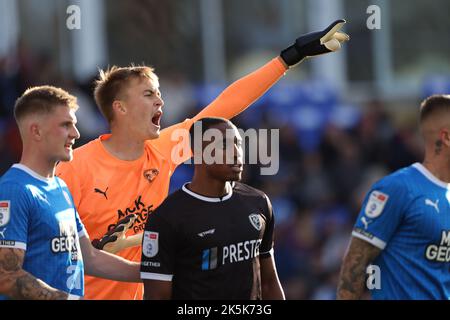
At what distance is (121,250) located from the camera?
721 cm

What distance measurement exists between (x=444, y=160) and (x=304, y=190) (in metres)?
6.53

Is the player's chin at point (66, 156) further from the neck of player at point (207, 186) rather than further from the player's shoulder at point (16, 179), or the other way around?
the neck of player at point (207, 186)

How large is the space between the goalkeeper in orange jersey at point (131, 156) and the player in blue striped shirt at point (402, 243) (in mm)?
1204

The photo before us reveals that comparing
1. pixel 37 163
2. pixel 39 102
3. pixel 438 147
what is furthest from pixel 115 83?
pixel 438 147

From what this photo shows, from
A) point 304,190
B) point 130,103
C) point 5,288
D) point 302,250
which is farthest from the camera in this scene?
point 304,190

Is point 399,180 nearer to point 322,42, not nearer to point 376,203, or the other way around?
point 376,203

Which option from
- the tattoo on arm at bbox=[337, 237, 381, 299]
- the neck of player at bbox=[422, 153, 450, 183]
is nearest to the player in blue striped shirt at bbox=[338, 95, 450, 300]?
the tattoo on arm at bbox=[337, 237, 381, 299]

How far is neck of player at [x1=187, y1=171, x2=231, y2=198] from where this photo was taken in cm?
642

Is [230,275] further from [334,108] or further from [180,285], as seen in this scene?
[334,108]

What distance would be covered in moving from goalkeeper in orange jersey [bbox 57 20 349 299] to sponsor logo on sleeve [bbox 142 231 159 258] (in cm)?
93

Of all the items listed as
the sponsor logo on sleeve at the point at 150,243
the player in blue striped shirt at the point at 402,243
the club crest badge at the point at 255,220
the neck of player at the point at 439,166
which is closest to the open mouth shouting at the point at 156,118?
the club crest badge at the point at 255,220

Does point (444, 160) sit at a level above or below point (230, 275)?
above

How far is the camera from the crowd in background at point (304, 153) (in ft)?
→ 41.4
